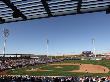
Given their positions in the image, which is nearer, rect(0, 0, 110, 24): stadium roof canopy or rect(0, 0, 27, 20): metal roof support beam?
rect(0, 0, 27, 20): metal roof support beam

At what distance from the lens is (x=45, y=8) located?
884 centimetres

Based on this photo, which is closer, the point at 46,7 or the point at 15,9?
the point at 46,7

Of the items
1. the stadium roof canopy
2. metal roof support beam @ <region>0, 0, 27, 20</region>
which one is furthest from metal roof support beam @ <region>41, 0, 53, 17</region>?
metal roof support beam @ <region>0, 0, 27, 20</region>

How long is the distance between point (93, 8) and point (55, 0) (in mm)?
1907

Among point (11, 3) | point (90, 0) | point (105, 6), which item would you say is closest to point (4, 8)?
point (11, 3)

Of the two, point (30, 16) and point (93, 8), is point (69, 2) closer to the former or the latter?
Result: point (93, 8)

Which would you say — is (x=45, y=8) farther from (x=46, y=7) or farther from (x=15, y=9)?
(x=15, y=9)

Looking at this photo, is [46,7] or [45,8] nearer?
[46,7]

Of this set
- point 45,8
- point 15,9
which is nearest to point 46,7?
point 45,8

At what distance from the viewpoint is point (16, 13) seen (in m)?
9.22

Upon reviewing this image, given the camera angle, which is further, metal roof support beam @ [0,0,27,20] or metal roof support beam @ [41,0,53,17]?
metal roof support beam @ [41,0,53,17]

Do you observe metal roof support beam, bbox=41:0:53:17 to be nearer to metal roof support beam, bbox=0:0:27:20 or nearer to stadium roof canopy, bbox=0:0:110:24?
stadium roof canopy, bbox=0:0:110:24

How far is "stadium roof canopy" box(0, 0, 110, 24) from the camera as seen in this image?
8.12 meters

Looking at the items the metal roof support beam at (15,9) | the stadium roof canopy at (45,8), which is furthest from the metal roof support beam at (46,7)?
the metal roof support beam at (15,9)
